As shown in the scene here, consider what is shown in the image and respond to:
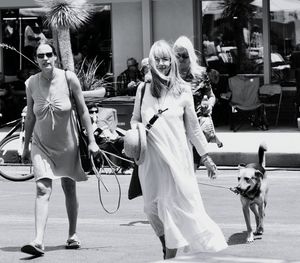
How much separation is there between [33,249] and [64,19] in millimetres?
11479

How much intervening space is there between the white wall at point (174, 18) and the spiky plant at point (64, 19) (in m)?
1.80

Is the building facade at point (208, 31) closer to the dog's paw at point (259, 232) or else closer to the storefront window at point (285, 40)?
the storefront window at point (285, 40)

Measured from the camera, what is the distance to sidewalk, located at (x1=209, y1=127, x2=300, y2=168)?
586 inches

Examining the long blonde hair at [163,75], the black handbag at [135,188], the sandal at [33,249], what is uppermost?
the long blonde hair at [163,75]

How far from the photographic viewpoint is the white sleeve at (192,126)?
24.1 feet

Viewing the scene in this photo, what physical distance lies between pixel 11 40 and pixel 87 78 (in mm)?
4205

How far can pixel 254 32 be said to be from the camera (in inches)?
800

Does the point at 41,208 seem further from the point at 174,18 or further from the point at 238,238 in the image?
the point at 174,18

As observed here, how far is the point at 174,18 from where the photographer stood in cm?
2045

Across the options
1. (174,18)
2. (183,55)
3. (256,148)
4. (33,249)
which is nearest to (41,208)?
(33,249)

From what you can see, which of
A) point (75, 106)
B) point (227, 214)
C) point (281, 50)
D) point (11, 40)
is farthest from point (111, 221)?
point (11, 40)

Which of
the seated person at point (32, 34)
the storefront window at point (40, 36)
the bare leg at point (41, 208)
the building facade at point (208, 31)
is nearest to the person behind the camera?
the bare leg at point (41, 208)

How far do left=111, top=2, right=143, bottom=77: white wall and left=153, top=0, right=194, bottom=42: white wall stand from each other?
46cm

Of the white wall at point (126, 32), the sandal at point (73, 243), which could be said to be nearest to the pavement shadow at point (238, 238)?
the sandal at point (73, 243)
